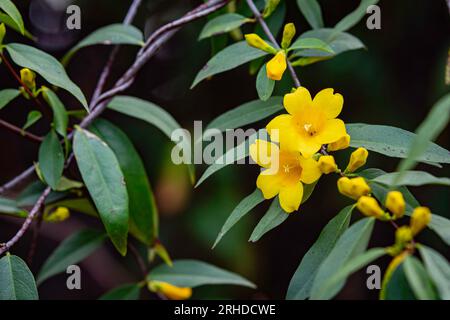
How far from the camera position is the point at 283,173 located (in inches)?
32.4

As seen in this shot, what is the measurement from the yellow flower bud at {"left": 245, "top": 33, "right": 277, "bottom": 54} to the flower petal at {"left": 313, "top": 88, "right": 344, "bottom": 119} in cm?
12

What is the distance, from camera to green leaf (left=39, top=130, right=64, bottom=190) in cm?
98

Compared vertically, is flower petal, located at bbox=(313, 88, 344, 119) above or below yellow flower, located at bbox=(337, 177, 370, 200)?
above

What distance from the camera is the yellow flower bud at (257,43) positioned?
0.89 m

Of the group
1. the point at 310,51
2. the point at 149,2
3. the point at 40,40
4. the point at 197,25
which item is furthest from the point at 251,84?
the point at 310,51

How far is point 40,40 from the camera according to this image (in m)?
1.75

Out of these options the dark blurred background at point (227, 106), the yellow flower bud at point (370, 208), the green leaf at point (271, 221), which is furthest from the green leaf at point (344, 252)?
the dark blurred background at point (227, 106)

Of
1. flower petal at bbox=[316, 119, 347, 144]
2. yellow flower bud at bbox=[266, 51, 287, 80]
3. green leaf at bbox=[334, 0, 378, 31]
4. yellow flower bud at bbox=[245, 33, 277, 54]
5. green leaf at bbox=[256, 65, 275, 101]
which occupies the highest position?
green leaf at bbox=[334, 0, 378, 31]

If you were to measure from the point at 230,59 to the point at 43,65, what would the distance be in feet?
0.98

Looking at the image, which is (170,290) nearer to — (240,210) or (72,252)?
(72,252)

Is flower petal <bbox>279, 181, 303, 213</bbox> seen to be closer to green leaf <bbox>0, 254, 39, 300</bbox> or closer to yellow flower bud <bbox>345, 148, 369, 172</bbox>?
yellow flower bud <bbox>345, 148, 369, 172</bbox>

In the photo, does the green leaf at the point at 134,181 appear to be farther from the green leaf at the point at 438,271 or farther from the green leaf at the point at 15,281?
the green leaf at the point at 438,271

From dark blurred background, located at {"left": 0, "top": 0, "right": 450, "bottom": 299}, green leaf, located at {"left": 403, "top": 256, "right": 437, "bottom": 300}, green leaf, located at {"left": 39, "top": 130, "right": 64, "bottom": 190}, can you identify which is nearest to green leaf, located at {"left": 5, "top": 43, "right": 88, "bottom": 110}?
green leaf, located at {"left": 39, "top": 130, "right": 64, "bottom": 190}
